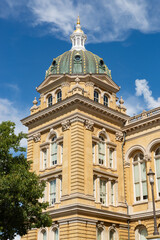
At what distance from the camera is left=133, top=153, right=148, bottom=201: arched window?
1387 inches

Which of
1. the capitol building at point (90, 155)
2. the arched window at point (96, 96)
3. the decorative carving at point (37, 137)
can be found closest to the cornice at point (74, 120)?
the capitol building at point (90, 155)

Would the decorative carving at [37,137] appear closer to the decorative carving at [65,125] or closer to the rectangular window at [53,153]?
the rectangular window at [53,153]

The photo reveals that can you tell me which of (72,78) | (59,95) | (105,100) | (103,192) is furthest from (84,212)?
(72,78)

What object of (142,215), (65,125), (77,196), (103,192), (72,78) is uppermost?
(72,78)

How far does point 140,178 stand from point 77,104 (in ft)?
32.1

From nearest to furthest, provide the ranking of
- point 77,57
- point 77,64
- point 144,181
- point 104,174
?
point 104,174
point 144,181
point 77,64
point 77,57

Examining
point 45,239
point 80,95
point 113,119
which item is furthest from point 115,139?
point 45,239

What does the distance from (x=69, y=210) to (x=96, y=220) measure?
2.80m

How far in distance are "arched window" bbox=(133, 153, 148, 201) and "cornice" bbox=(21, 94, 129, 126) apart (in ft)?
15.1

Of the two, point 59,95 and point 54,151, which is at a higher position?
point 59,95

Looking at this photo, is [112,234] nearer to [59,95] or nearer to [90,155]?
[90,155]

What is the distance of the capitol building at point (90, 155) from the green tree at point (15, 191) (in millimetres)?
5382

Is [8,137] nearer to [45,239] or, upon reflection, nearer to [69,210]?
[69,210]

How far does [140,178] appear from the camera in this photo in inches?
1412
